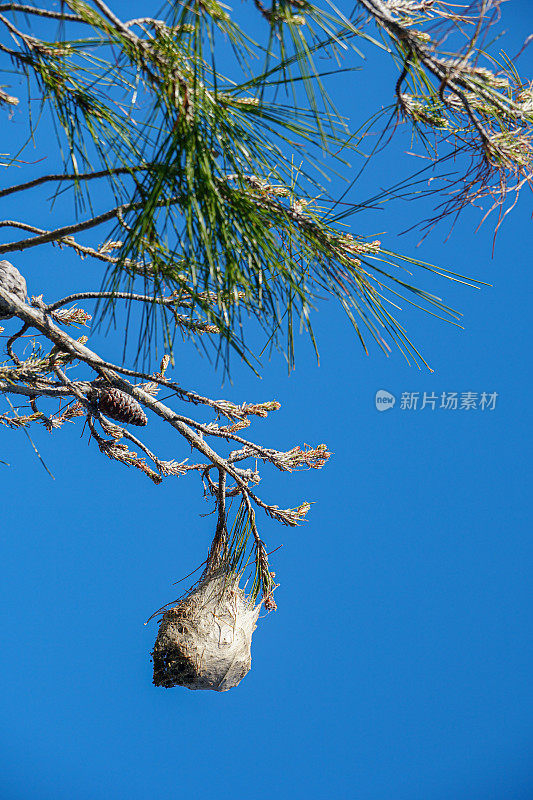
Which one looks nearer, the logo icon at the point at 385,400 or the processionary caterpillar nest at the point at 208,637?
the processionary caterpillar nest at the point at 208,637

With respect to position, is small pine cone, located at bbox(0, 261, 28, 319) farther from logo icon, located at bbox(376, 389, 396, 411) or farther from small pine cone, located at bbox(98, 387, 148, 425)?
logo icon, located at bbox(376, 389, 396, 411)

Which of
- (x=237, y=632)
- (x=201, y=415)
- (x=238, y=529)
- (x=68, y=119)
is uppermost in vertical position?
(x=201, y=415)

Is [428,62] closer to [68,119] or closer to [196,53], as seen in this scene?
[196,53]

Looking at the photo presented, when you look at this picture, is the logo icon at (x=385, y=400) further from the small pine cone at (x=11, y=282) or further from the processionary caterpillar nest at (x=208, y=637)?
the small pine cone at (x=11, y=282)

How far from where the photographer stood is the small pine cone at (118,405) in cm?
80

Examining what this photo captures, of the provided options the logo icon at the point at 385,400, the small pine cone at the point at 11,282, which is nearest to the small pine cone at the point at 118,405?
the small pine cone at the point at 11,282

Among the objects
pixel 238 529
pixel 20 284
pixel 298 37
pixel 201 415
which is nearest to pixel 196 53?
pixel 298 37

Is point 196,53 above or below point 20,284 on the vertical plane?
below

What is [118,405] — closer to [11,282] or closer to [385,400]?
[11,282]

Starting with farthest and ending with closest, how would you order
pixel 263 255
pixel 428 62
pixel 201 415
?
pixel 201 415
pixel 263 255
pixel 428 62

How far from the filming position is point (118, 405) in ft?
2.63

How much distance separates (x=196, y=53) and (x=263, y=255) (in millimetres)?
161

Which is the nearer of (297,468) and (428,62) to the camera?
(428,62)

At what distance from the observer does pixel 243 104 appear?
1.73 ft
